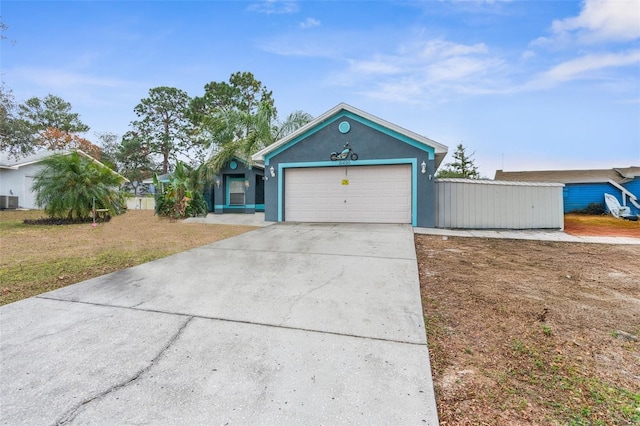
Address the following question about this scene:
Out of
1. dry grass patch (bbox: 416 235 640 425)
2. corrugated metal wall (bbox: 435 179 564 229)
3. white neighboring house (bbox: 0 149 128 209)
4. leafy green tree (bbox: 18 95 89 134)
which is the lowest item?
dry grass patch (bbox: 416 235 640 425)

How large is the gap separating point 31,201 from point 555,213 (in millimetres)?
28040

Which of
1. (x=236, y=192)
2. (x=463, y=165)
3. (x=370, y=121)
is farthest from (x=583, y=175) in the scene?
(x=236, y=192)

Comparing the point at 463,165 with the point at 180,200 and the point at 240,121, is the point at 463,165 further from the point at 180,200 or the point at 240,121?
the point at 180,200

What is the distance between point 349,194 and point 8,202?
2108 cm

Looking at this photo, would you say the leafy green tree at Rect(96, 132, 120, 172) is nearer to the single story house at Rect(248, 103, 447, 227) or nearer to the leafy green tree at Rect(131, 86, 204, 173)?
the leafy green tree at Rect(131, 86, 204, 173)

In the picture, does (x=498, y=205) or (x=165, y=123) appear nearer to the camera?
(x=498, y=205)

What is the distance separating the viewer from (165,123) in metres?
28.6

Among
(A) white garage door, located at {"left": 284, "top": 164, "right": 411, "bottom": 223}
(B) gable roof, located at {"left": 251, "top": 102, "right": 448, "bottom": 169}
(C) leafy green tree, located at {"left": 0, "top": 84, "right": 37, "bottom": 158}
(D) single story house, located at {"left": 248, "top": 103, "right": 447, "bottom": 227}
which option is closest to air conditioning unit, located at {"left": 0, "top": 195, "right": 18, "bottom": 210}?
(C) leafy green tree, located at {"left": 0, "top": 84, "right": 37, "bottom": 158}

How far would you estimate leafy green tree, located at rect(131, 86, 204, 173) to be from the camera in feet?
91.8

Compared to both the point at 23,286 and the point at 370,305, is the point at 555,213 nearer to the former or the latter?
the point at 370,305

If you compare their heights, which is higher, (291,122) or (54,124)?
(54,124)

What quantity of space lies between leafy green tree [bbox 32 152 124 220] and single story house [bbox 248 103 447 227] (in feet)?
21.2

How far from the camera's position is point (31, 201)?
1855 cm

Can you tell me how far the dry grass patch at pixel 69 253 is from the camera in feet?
13.0
